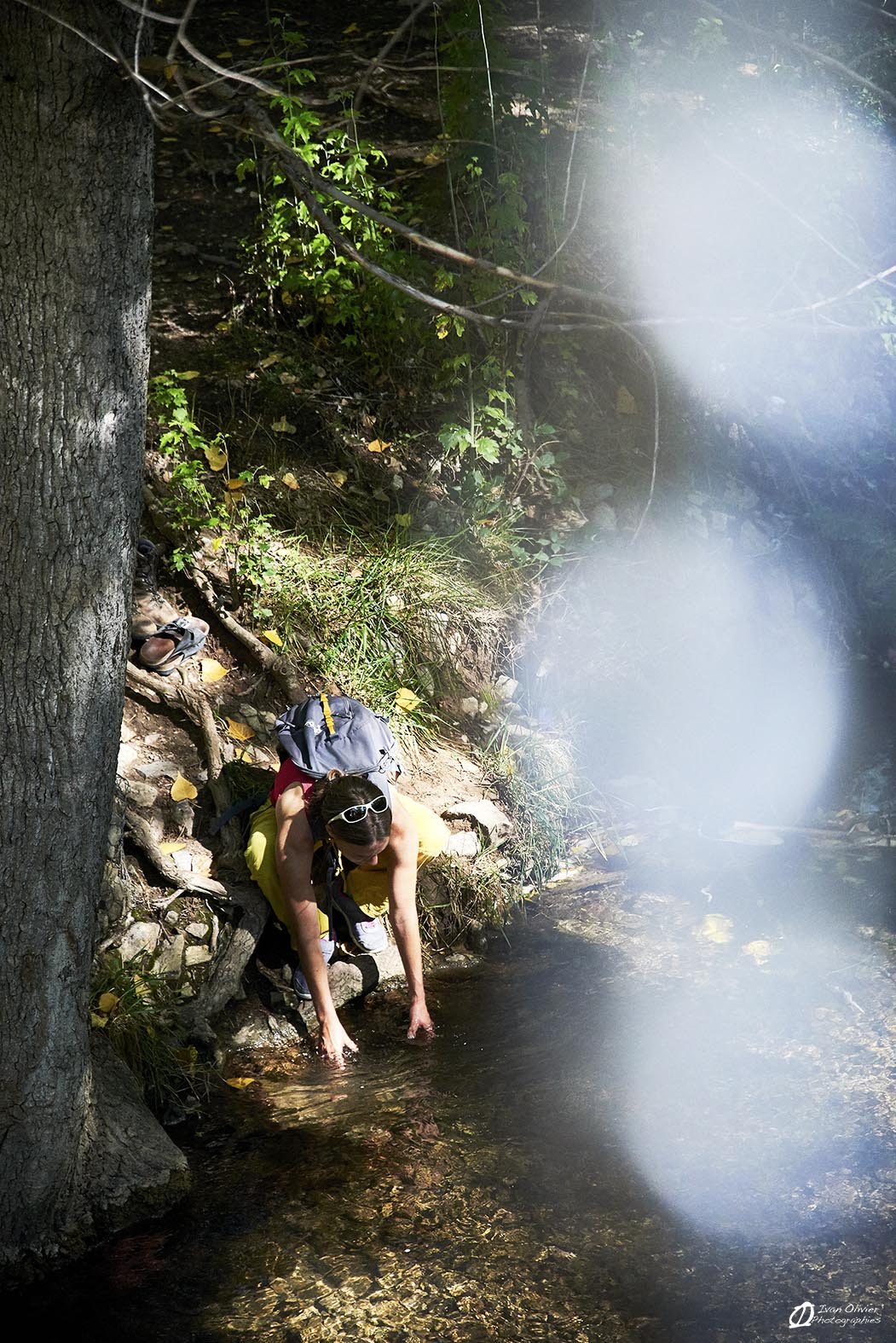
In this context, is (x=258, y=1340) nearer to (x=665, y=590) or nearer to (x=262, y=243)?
(x=665, y=590)

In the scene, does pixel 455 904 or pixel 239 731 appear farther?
pixel 239 731

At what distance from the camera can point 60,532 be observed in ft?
8.61

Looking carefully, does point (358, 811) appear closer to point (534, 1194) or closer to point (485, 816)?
point (534, 1194)

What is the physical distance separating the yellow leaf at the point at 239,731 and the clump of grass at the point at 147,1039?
56.8 inches

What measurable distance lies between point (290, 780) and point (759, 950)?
2111mm

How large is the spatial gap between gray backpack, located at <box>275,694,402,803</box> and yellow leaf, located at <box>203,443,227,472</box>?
2.33 m

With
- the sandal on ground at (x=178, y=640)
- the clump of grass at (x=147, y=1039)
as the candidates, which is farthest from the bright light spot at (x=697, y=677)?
the clump of grass at (x=147, y=1039)

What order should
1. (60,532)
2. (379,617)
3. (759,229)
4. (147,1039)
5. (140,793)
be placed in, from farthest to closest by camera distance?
(759,229)
(379,617)
(140,793)
(147,1039)
(60,532)

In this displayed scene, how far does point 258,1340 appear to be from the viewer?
265cm

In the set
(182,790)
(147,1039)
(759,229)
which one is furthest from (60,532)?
(759,229)

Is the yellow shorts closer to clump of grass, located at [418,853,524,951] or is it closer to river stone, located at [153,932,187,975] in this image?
clump of grass, located at [418,853,524,951]

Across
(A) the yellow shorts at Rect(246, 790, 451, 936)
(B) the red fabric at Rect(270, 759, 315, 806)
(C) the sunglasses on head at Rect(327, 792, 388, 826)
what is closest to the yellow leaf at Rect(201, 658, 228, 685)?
(A) the yellow shorts at Rect(246, 790, 451, 936)

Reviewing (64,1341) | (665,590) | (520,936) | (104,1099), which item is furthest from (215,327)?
(64,1341)

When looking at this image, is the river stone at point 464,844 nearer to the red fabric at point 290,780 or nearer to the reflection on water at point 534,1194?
the reflection on water at point 534,1194
